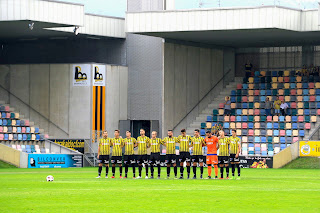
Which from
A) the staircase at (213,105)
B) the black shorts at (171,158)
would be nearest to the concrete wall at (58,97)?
the staircase at (213,105)

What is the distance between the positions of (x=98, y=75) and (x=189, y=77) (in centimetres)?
625

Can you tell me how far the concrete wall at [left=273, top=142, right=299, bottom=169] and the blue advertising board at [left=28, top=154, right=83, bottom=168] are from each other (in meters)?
10.9

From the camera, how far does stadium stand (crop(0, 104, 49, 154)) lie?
4219 cm

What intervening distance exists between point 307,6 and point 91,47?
46.3 feet

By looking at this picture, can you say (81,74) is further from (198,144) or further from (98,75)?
(198,144)

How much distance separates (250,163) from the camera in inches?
1652

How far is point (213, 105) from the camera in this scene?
4928 centimetres

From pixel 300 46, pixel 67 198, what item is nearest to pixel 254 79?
pixel 300 46

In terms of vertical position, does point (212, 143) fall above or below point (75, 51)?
below

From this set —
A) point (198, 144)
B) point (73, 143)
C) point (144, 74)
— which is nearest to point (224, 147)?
point (198, 144)

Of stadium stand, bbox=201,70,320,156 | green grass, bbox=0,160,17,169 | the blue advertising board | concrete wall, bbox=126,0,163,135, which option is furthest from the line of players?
concrete wall, bbox=126,0,163,135

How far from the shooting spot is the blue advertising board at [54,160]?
133 feet

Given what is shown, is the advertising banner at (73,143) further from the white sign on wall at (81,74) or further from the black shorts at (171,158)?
the black shorts at (171,158)

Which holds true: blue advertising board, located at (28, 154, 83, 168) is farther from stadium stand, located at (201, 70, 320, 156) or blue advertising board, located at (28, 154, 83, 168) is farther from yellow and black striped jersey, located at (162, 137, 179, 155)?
yellow and black striped jersey, located at (162, 137, 179, 155)
